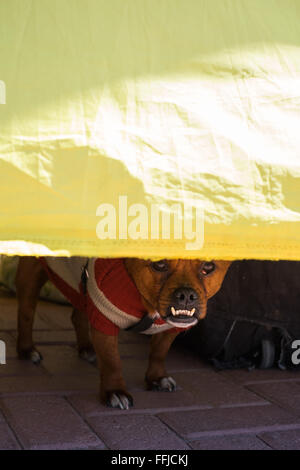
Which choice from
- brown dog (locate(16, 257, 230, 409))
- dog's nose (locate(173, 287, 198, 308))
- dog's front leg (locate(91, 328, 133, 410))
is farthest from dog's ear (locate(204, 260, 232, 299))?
dog's front leg (locate(91, 328, 133, 410))

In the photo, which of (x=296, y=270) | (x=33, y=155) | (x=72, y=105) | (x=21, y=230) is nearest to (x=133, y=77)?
(x=72, y=105)

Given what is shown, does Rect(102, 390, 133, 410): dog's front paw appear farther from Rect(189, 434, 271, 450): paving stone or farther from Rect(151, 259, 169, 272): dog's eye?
Rect(151, 259, 169, 272): dog's eye

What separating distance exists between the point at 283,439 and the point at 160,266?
0.68 meters

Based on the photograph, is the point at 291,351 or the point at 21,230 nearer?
the point at 21,230

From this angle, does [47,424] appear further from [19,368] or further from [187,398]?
[19,368]

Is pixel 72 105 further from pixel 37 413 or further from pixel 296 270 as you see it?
pixel 296 270

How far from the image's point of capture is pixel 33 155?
1563mm

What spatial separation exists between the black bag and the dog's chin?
80cm

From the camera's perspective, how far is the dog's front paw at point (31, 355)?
290cm

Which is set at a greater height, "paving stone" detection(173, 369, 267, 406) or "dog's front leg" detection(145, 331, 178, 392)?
"dog's front leg" detection(145, 331, 178, 392)

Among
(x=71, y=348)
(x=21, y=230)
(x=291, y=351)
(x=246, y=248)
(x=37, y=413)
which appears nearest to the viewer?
(x=21, y=230)

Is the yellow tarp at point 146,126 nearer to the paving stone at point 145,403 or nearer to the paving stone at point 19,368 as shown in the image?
the paving stone at point 145,403

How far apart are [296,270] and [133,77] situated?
1.55m

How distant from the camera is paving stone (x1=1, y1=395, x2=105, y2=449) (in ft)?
6.42
